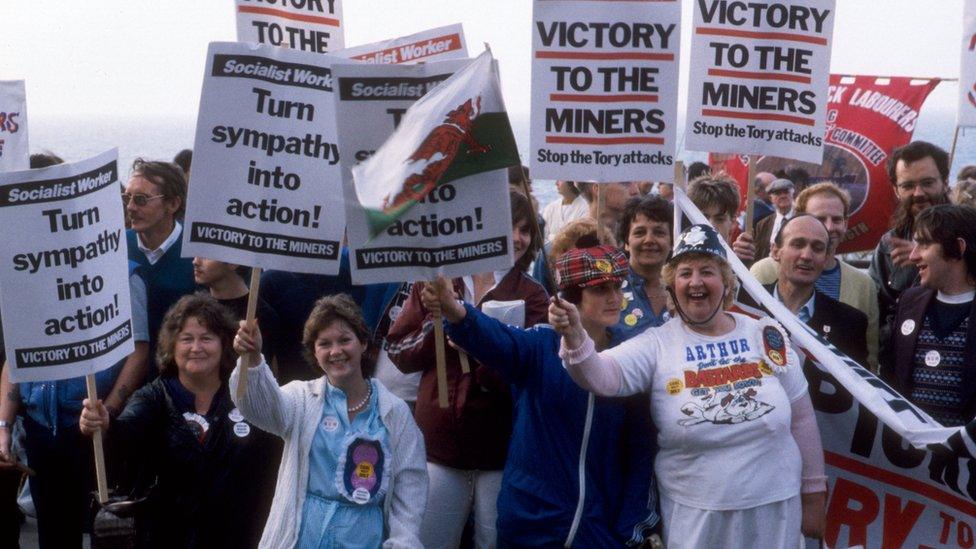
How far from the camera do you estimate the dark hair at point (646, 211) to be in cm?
647

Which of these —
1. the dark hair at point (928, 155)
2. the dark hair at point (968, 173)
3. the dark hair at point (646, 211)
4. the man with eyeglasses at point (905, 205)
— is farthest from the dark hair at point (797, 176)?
the dark hair at point (646, 211)

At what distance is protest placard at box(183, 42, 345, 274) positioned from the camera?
5.29 metres

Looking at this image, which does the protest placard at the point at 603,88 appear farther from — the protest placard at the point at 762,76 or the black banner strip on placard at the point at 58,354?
the black banner strip on placard at the point at 58,354

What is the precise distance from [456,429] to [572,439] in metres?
0.77

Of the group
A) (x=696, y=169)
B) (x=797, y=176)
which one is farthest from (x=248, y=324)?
(x=696, y=169)

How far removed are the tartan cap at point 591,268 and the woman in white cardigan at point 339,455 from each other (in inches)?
37.1

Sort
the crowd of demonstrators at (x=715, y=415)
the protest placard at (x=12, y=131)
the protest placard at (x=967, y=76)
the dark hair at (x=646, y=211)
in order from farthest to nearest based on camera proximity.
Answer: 1. the protest placard at (x=12, y=131)
2. the protest placard at (x=967, y=76)
3. the dark hair at (x=646, y=211)
4. the crowd of demonstrators at (x=715, y=415)

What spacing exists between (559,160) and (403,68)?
5.34 feet

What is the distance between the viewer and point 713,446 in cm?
502

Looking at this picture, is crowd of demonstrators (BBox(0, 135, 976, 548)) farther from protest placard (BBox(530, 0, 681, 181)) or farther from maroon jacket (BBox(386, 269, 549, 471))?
protest placard (BBox(530, 0, 681, 181))

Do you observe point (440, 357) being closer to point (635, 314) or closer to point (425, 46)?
point (635, 314)

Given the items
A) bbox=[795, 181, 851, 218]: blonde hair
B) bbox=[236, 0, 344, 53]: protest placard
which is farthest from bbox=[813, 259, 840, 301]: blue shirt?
bbox=[236, 0, 344, 53]: protest placard

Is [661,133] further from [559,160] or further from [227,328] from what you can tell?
[227,328]

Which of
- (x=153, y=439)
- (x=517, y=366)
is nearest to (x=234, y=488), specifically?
(x=153, y=439)
